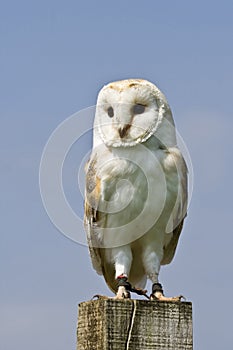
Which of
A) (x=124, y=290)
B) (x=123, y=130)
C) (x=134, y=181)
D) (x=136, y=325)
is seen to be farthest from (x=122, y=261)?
(x=136, y=325)

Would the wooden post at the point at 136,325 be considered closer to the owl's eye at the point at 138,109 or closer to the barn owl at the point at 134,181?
the barn owl at the point at 134,181

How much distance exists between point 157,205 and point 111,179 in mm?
538

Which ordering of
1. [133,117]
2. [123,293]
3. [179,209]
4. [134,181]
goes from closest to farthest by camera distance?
[123,293]
[134,181]
[133,117]
[179,209]

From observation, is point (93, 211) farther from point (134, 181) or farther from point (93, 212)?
point (134, 181)

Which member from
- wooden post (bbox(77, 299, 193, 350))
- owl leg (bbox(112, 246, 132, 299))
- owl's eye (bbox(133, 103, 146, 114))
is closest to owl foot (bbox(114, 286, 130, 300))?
owl leg (bbox(112, 246, 132, 299))

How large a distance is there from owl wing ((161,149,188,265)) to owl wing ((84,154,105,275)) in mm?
715

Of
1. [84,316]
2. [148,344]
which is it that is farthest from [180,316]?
[84,316]

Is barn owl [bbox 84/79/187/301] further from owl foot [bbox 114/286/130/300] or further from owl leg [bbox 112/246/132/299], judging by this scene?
owl foot [bbox 114/286/130/300]

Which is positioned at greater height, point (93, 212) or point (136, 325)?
point (93, 212)

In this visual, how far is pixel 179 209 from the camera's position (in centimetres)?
815

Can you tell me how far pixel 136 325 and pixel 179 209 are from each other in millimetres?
2433

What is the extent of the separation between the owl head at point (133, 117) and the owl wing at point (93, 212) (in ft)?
1.04

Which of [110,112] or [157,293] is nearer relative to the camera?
[157,293]

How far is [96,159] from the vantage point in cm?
→ 804
